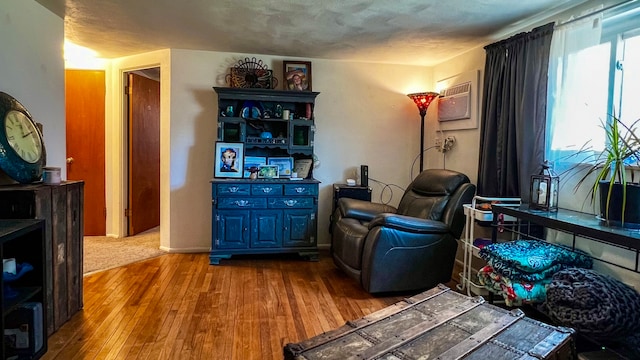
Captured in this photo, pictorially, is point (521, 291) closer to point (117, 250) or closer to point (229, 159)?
point (229, 159)

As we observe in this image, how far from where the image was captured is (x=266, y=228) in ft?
12.9

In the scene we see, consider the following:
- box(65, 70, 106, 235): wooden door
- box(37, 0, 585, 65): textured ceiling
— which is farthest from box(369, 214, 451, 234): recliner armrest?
box(65, 70, 106, 235): wooden door

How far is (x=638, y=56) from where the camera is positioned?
2328 millimetres

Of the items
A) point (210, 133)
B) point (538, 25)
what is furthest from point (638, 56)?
point (210, 133)

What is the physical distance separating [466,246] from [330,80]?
7.57 ft

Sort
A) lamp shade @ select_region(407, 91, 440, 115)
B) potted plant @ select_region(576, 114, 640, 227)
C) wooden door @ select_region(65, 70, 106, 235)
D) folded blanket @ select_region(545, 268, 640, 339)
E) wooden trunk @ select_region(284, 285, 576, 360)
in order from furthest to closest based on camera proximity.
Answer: wooden door @ select_region(65, 70, 106, 235)
lamp shade @ select_region(407, 91, 440, 115)
potted plant @ select_region(576, 114, 640, 227)
folded blanket @ select_region(545, 268, 640, 339)
wooden trunk @ select_region(284, 285, 576, 360)

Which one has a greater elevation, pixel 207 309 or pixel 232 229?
pixel 232 229

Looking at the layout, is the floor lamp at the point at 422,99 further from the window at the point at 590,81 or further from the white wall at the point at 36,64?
the white wall at the point at 36,64

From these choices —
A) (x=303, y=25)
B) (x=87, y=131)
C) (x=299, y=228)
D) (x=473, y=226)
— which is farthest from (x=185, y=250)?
(x=473, y=226)

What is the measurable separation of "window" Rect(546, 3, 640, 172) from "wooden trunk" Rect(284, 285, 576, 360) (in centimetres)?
139

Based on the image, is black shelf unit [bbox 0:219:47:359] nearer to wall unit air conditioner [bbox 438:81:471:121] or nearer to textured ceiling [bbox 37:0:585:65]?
textured ceiling [bbox 37:0:585:65]

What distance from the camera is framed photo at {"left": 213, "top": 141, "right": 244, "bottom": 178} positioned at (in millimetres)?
4059

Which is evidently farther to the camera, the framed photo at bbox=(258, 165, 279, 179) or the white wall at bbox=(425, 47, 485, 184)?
the framed photo at bbox=(258, 165, 279, 179)

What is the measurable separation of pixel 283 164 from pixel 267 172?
0.24m
